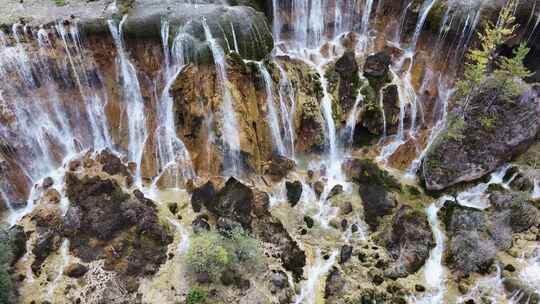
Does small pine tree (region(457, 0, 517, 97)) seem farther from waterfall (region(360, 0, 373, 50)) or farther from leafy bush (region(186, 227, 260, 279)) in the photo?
leafy bush (region(186, 227, 260, 279))

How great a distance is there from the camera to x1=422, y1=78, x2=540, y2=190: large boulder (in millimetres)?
26312

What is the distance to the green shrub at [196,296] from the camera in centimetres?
2131

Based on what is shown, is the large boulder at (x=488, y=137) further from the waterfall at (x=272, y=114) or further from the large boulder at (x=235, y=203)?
the large boulder at (x=235, y=203)

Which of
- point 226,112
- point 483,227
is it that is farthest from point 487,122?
point 226,112

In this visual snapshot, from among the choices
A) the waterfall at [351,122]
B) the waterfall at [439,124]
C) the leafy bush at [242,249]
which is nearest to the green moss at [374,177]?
the waterfall at [439,124]

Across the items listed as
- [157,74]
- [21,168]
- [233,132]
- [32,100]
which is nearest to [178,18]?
[157,74]

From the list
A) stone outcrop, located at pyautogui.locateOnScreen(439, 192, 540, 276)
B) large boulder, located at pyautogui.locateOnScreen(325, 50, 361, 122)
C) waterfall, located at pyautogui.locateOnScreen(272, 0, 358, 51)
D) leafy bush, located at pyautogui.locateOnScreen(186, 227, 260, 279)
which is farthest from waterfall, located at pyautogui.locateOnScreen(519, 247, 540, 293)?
waterfall, located at pyautogui.locateOnScreen(272, 0, 358, 51)

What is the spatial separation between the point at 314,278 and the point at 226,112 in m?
10.9

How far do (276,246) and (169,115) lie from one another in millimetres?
10444

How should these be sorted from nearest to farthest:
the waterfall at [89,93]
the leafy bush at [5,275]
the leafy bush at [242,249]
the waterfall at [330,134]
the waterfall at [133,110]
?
the leafy bush at [5,275]
the leafy bush at [242,249]
the waterfall at [89,93]
the waterfall at [133,110]
the waterfall at [330,134]

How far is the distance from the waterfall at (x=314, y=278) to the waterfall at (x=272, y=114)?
24.7 ft

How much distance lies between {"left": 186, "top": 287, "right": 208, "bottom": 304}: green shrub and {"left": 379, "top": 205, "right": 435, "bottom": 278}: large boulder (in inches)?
382

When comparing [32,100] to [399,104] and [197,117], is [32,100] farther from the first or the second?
[399,104]

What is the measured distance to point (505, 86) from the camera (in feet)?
84.2
